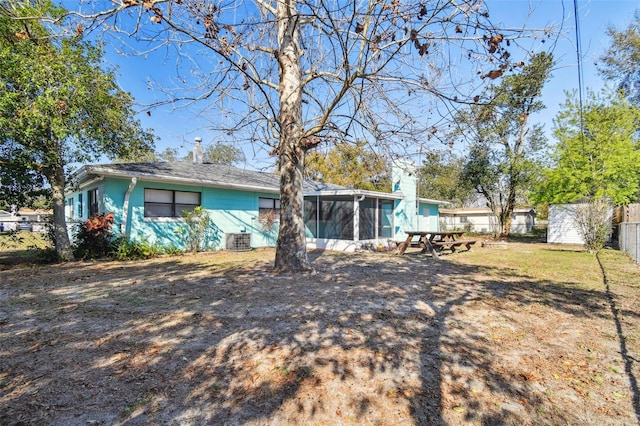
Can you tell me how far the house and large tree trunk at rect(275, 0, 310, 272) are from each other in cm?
532

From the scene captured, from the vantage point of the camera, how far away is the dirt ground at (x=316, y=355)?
2.27m

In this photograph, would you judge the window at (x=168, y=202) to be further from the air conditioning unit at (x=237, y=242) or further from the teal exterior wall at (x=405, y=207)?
the teal exterior wall at (x=405, y=207)

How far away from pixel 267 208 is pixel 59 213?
7066 mm

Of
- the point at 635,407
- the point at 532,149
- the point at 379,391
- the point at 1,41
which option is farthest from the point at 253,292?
the point at 532,149

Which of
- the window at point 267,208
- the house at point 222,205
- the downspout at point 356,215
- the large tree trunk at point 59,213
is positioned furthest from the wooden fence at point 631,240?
the large tree trunk at point 59,213

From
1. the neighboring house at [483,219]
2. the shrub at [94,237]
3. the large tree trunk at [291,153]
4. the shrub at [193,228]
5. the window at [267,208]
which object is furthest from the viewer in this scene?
the neighboring house at [483,219]

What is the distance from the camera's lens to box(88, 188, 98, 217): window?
35.5 feet

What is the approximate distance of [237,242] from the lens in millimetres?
12273

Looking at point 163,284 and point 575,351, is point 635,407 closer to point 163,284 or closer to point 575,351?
point 575,351

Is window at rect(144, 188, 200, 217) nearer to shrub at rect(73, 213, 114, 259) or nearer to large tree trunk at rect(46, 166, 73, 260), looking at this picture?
shrub at rect(73, 213, 114, 259)

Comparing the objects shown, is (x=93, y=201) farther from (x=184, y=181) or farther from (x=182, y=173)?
(x=184, y=181)

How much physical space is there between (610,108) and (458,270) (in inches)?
585

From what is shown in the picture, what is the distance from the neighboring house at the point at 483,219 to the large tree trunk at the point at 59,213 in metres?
30.5

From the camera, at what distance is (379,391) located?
2.51m
